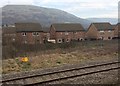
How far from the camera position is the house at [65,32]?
216 ft

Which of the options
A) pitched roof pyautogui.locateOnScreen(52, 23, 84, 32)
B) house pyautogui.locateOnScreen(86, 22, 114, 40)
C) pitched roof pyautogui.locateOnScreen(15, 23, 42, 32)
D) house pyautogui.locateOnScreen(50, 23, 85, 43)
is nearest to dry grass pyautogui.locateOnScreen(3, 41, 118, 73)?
pitched roof pyautogui.locateOnScreen(15, 23, 42, 32)

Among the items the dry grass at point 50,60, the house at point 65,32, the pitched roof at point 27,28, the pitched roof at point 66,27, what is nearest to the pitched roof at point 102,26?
the house at point 65,32

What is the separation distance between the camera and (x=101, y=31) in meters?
70.5

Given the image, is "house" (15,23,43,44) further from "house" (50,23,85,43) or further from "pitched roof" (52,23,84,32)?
"pitched roof" (52,23,84,32)

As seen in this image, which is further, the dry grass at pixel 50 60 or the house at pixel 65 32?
the house at pixel 65 32

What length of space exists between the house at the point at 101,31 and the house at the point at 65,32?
416 cm

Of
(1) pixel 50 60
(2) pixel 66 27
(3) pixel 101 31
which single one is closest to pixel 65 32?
(2) pixel 66 27

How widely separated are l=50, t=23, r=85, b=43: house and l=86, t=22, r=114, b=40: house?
416 cm

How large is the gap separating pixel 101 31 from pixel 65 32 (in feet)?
37.2

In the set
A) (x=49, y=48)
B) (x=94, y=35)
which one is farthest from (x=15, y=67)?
(x=94, y=35)

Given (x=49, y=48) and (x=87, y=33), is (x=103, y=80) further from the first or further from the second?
(x=87, y=33)

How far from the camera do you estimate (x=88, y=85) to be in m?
13.8

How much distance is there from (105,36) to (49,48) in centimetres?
3555

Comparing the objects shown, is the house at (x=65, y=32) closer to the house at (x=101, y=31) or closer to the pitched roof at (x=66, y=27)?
the pitched roof at (x=66, y=27)
